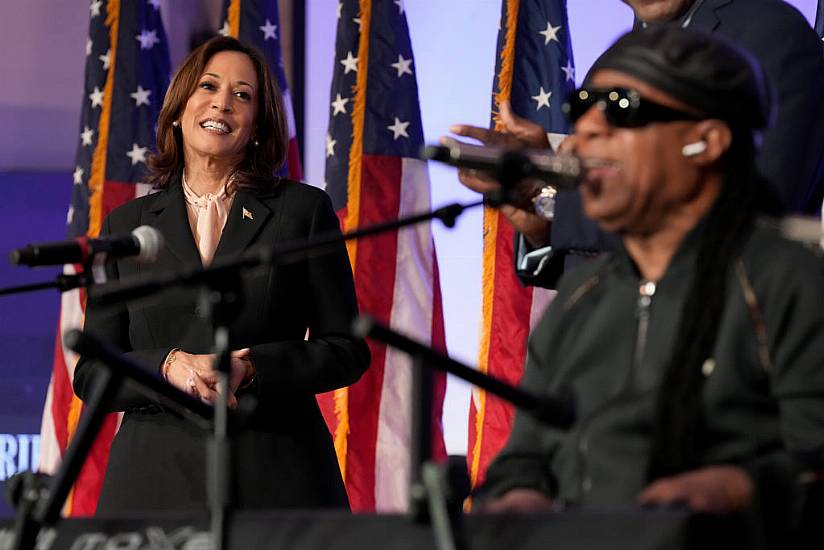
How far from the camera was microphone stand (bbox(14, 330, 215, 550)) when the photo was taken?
4.58 feet

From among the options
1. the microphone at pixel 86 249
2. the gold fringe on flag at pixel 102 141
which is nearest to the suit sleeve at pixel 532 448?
the microphone at pixel 86 249

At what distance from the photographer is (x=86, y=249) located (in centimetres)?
190

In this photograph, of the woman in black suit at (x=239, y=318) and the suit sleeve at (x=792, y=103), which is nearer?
the suit sleeve at (x=792, y=103)

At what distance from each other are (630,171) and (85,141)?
127 inches

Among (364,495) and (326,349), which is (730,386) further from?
(364,495)

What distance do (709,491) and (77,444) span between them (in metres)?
0.74

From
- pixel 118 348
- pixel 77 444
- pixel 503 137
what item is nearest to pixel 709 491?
pixel 77 444

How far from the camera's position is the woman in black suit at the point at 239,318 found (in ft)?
8.43

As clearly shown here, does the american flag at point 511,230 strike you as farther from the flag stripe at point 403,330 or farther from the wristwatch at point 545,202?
the wristwatch at point 545,202

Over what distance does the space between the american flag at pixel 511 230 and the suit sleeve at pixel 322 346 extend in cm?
123

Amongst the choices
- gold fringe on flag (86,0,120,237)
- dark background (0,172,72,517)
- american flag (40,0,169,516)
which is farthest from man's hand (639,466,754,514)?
dark background (0,172,72,517)

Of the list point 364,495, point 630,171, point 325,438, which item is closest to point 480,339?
point 364,495

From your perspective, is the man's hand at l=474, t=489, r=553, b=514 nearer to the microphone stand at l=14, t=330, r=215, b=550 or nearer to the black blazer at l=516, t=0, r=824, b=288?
the microphone stand at l=14, t=330, r=215, b=550

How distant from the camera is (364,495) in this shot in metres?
4.00
